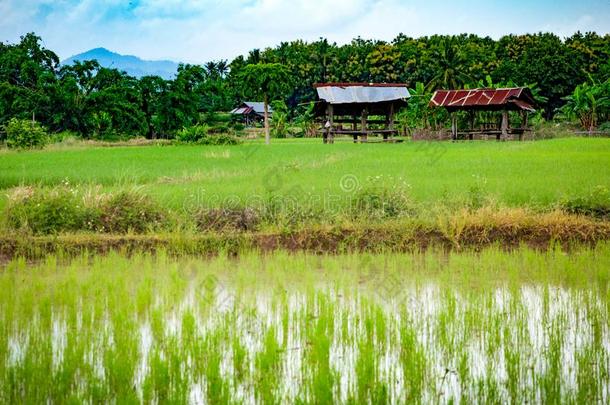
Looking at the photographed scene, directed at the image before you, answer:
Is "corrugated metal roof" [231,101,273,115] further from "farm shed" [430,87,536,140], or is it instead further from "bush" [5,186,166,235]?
"bush" [5,186,166,235]

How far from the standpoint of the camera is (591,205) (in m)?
8.37

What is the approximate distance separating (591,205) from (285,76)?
2076cm

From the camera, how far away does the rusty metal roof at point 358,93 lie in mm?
27016

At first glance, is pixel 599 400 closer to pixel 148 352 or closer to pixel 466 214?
pixel 148 352

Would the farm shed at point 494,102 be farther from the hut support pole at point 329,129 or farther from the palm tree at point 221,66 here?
the palm tree at point 221,66

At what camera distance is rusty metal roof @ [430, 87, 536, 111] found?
25.5m

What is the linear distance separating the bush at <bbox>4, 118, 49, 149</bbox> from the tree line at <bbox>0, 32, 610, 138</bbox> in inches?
176

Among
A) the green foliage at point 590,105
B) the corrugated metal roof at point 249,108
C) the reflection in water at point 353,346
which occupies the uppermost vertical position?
the corrugated metal roof at point 249,108

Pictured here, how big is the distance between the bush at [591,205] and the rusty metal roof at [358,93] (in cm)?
1888

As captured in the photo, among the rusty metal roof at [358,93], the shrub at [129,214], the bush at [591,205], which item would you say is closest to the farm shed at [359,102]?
the rusty metal roof at [358,93]

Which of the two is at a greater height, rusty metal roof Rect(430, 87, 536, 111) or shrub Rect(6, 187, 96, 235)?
rusty metal roof Rect(430, 87, 536, 111)

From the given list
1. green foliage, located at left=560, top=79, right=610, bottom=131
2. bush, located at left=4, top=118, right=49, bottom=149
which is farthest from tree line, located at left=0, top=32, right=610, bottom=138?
bush, located at left=4, top=118, right=49, bottom=149

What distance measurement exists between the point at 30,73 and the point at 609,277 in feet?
84.7

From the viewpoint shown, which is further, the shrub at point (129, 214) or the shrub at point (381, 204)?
the shrub at point (381, 204)
